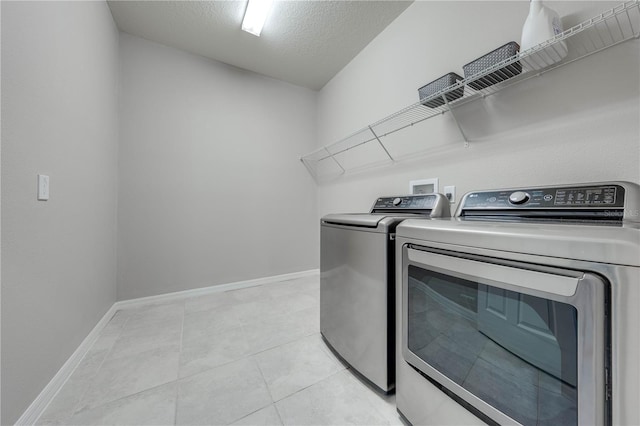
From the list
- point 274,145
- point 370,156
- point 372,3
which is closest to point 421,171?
point 370,156

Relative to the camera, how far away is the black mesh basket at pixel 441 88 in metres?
1.33

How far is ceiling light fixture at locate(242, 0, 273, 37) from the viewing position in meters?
1.84

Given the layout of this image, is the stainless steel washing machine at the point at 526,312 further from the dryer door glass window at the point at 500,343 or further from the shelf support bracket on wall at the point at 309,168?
the shelf support bracket on wall at the point at 309,168

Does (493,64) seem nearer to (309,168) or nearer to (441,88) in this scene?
(441,88)

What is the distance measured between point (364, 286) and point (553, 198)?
2.79 feet

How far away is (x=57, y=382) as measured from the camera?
3.74 feet

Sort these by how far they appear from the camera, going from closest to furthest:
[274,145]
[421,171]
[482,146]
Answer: [482,146] → [421,171] → [274,145]

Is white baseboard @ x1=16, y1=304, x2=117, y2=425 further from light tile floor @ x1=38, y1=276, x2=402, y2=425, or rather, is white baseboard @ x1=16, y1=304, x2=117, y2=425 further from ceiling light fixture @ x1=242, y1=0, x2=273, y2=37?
ceiling light fixture @ x1=242, y1=0, x2=273, y2=37

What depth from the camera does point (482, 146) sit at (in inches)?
54.4

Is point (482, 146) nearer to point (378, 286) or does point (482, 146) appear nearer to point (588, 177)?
point (588, 177)

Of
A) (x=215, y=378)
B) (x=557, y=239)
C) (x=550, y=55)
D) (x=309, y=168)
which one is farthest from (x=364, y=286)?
(x=309, y=168)

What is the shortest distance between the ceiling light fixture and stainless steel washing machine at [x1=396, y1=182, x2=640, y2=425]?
2126 millimetres

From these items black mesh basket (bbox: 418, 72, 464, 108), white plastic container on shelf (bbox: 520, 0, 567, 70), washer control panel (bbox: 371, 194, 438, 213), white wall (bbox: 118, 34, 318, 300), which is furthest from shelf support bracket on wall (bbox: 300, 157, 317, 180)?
white plastic container on shelf (bbox: 520, 0, 567, 70)

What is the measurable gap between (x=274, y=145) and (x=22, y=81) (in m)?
2.11
